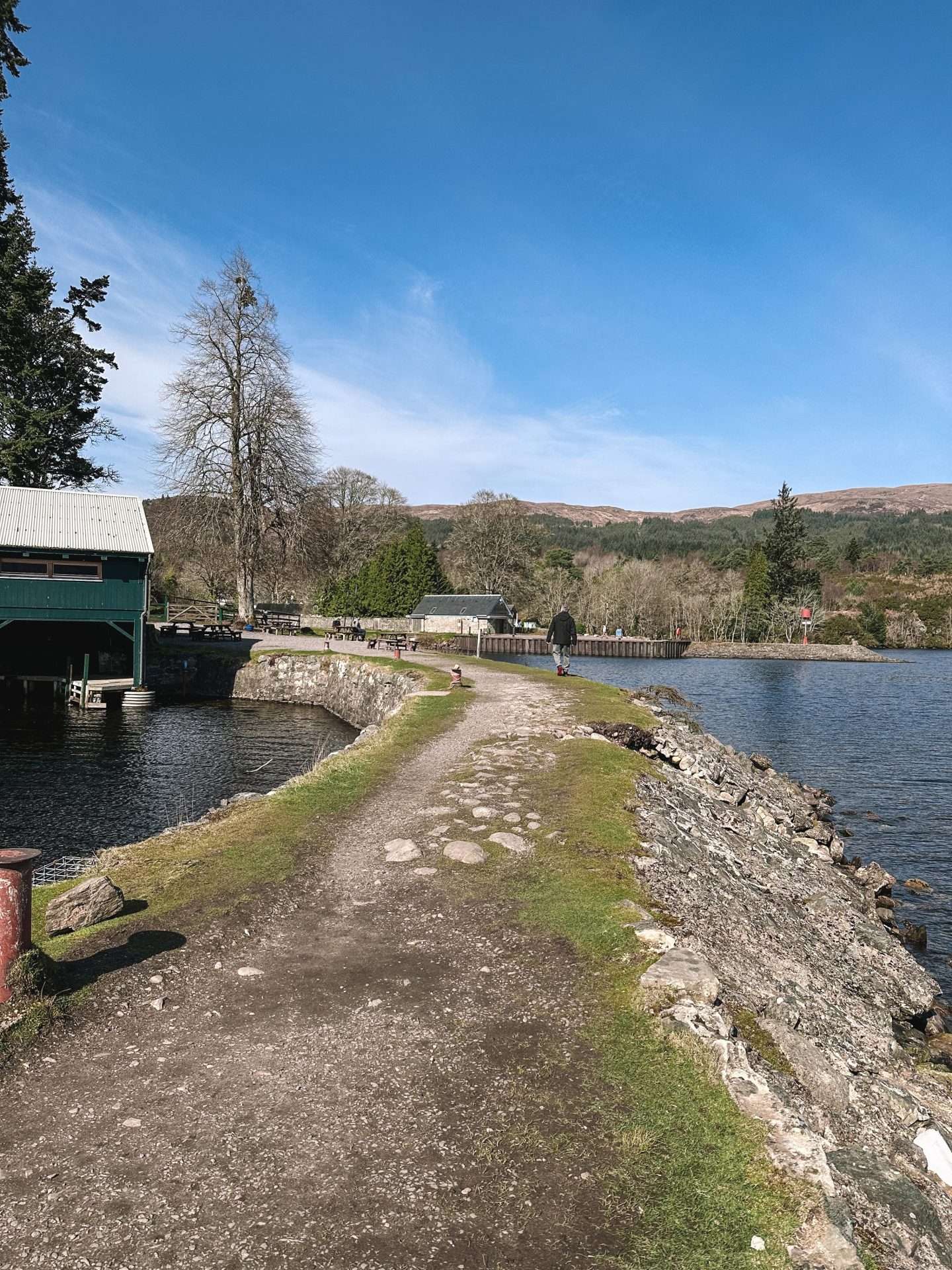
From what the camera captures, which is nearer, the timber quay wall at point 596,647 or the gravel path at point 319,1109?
the gravel path at point 319,1109

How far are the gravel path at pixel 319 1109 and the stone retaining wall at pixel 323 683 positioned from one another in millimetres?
22184

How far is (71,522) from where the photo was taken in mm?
33438

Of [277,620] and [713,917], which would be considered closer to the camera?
[713,917]

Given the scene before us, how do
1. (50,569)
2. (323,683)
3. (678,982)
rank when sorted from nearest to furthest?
(678,982) < (50,569) < (323,683)

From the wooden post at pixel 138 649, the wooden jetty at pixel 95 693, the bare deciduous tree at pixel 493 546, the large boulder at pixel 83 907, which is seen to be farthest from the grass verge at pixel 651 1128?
the bare deciduous tree at pixel 493 546

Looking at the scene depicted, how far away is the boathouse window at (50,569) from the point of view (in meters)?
31.8

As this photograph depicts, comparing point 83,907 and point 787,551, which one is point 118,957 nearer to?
point 83,907

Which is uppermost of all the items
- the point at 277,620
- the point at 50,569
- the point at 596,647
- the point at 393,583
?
the point at 393,583

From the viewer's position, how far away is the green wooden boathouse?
31.8 metres

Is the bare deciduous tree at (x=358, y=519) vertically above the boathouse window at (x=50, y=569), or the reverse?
the bare deciduous tree at (x=358, y=519)

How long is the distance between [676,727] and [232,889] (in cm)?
1525

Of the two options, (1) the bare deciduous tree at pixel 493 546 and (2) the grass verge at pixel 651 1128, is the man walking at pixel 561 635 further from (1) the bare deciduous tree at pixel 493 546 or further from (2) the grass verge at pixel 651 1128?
(1) the bare deciduous tree at pixel 493 546

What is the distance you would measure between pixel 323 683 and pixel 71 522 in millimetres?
13298

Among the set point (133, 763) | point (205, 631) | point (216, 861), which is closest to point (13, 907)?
point (216, 861)
